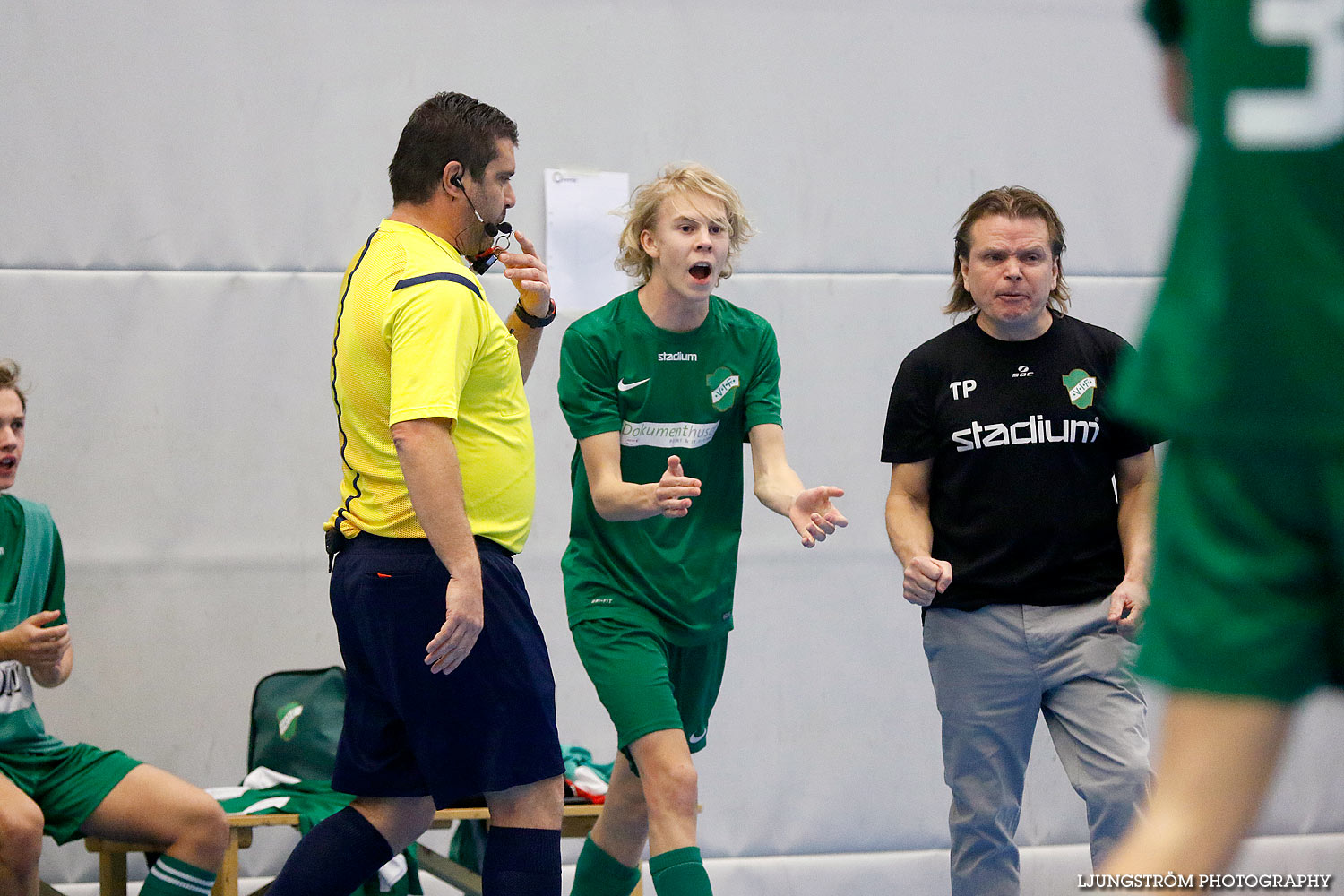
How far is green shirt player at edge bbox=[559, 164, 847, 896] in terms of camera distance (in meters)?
2.99

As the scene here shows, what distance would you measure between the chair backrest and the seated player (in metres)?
0.66

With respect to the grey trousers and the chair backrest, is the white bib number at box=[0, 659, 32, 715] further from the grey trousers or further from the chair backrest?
the grey trousers

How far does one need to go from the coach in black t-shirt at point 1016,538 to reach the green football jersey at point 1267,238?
195 centimetres

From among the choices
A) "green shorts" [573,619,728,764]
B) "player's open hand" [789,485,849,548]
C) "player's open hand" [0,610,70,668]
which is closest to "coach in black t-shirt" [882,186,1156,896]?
"player's open hand" [789,485,849,548]

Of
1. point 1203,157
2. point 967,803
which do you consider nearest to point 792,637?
point 967,803

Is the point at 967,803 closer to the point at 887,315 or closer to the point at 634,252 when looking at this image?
the point at 634,252

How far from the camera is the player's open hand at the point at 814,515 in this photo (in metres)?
2.68

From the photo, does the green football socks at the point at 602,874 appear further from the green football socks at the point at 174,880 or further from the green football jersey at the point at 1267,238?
the green football jersey at the point at 1267,238

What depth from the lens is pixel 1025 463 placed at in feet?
9.79

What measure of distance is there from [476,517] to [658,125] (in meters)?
2.39

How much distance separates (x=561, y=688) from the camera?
4457 millimetres

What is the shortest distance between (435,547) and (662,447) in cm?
83

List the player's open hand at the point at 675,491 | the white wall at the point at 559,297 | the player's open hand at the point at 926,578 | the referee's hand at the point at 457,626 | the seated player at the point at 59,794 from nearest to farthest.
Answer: the referee's hand at the point at 457,626, the player's open hand at the point at 675,491, the player's open hand at the point at 926,578, the seated player at the point at 59,794, the white wall at the point at 559,297

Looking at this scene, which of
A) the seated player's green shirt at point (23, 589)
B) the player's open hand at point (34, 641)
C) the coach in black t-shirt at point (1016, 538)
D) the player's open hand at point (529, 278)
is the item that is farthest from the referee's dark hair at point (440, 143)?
the seated player's green shirt at point (23, 589)
